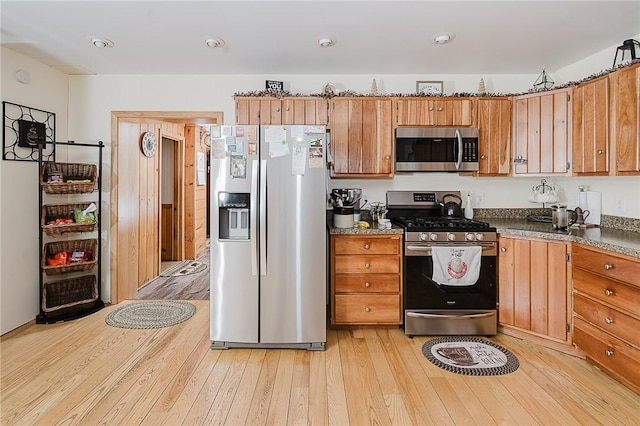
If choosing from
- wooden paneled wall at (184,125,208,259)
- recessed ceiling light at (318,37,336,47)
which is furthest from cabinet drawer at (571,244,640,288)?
wooden paneled wall at (184,125,208,259)

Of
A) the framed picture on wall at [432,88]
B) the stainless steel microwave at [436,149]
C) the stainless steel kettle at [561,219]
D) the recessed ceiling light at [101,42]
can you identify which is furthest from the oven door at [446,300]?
the recessed ceiling light at [101,42]

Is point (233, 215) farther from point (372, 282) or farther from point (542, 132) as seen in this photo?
point (542, 132)

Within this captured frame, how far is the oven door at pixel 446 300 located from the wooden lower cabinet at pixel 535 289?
0.29 feet

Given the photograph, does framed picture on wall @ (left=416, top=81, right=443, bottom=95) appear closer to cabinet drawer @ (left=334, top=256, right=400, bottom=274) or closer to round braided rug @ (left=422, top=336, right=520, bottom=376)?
cabinet drawer @ (left=334, top=256, right=400, bottom=274)

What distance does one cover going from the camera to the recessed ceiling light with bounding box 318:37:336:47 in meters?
2.74

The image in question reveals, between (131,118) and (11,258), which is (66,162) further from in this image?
(11,258)

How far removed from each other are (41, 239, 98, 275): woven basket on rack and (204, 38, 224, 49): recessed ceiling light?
2.18m

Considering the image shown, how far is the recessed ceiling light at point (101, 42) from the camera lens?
2.78m

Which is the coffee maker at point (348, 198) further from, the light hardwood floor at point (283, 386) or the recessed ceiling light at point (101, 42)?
the recessed ceiling light at point (101, 42)

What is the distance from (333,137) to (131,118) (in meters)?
2.07

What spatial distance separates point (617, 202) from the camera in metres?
2.91

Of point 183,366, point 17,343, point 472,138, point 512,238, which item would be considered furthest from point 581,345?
point 17,343

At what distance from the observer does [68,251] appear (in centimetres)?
346

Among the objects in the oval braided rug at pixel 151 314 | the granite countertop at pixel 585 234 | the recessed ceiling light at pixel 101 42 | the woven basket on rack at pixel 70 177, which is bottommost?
the oval braided rug at pixel 151 314
